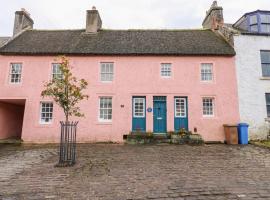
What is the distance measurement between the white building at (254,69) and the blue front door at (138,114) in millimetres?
7236

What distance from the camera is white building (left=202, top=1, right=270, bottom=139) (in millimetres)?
13977

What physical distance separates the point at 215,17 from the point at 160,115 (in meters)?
10.7

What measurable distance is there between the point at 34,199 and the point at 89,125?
9039 mm

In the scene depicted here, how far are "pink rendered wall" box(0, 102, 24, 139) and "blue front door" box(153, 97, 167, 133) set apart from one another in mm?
11895

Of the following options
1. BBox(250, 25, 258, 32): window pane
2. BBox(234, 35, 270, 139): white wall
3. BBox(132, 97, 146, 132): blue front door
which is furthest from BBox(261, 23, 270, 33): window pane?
BBox(132, 97, 146, 132): blue front door

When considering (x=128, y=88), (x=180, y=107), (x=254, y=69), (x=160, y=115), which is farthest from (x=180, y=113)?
(x=254, y=69)

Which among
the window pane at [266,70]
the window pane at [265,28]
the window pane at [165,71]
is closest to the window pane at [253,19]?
the window pane at [265,28]

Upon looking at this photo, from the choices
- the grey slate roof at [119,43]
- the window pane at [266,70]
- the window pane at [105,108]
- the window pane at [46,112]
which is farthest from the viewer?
the grey slate roof at [119,43]

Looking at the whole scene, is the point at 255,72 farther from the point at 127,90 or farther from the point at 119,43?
the point at 119,43

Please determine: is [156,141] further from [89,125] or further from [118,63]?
[118,63]

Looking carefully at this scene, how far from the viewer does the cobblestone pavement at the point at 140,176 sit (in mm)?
5297

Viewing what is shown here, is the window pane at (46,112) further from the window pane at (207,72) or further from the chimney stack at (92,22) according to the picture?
the window pane at (207,72)

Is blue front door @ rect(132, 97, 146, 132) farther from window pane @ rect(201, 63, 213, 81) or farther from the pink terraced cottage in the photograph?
window pane @ rect(201, 63, 213, 81)

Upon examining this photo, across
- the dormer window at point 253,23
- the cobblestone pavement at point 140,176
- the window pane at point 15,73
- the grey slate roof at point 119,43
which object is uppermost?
the dormer window at point 253,23
